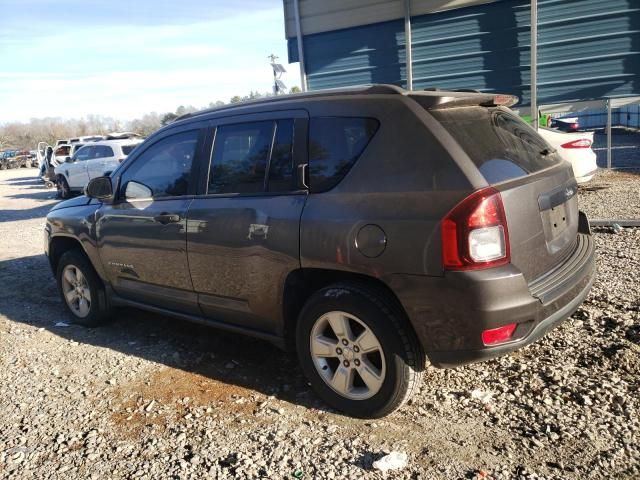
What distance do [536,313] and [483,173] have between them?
2.56ft

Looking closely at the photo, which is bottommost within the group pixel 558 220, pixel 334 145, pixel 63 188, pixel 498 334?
pixel 63 188

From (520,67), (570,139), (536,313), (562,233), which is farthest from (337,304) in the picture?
(520,67)

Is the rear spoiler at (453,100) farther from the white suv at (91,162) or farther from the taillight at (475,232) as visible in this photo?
Result: the white suv at (91,162)

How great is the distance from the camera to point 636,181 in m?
10.6

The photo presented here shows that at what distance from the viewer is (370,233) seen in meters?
→ 3.04

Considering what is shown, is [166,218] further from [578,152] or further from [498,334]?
[578,152]

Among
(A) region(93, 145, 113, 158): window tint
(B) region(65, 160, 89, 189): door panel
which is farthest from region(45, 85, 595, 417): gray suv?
(B) region(65, 160, 89, 189): door panel

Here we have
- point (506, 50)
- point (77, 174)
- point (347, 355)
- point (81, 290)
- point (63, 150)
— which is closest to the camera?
point (347, 355)

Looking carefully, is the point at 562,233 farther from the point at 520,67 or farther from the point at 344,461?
the point at 520,67

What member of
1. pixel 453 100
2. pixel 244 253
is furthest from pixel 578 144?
pixel 244 253

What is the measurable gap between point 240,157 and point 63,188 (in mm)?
17532

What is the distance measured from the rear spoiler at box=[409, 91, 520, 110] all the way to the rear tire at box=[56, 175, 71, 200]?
18.1 metres

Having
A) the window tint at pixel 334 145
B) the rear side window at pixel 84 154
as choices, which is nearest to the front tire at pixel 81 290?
the window tint at pixel 334 145

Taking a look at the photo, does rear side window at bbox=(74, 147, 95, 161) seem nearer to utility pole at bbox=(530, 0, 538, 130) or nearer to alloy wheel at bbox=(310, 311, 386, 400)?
utility pole at bbox=(530, 0, 538, 130)
